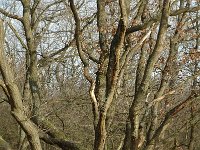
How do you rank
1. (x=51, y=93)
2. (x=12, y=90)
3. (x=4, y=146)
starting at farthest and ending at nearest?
(x=51, y=93) < (x=4, y=146) < (x=12, y=90)

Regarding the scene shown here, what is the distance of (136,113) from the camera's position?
13.6 ft

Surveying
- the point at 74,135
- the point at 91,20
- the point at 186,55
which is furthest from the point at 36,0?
the point at 186,55

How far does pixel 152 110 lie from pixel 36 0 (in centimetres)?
441

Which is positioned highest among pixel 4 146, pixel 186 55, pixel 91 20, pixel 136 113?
pixel 91 20

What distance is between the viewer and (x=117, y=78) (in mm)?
3648

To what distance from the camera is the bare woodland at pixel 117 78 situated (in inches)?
155

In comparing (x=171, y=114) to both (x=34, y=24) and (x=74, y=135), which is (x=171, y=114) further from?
(x=34, y=24)

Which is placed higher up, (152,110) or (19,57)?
(19,57)

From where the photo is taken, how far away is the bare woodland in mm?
3949

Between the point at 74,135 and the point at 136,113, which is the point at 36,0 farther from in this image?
the point at 136,113

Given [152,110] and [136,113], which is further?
[152,110]

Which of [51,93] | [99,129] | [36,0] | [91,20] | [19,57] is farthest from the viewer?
[19,57]

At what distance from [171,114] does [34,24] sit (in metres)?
6.17

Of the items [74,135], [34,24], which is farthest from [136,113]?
[34,24]
